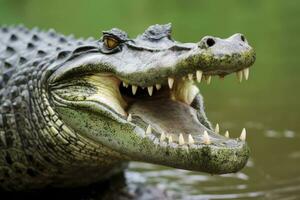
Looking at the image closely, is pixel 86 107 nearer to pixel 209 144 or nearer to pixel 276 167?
pixel 209 144

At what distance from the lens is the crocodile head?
3234 mm

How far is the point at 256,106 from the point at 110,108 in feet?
15.1

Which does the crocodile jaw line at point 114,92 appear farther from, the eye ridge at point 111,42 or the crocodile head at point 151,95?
the eye ridge at point 111,42

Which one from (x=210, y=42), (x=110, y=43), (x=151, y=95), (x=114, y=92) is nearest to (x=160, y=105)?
(x=151, y=95)

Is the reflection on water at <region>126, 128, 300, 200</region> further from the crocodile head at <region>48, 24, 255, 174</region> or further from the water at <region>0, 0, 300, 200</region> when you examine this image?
the crocodile head at <region>48, 24, 255, 174</region>

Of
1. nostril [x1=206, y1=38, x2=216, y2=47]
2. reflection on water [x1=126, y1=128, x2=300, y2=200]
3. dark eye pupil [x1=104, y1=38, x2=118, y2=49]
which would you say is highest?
dark eye pupil [x1=104, y1=38, x2=118, y2=49]

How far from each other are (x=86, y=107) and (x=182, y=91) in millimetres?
642

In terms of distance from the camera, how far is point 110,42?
154 inches

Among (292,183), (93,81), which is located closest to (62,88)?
(93,81)

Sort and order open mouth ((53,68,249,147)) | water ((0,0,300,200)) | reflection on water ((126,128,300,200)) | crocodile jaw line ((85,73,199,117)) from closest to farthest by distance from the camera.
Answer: open mouth ((53,68,249,147)) < crocodile jaw line ((85,73,199,117)) < reflection on water ((126,128,300,200)) < water ((0,0,300,200))

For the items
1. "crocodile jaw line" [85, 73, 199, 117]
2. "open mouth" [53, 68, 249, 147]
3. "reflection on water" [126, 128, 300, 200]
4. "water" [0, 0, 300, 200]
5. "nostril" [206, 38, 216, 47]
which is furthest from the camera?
"water" [0, 0, 300, 200]

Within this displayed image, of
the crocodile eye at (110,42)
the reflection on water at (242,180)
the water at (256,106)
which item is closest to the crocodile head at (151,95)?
the crocodile eye at (110,42)

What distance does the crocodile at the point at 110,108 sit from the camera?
10.7 feet

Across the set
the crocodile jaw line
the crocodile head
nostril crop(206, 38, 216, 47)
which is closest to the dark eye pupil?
the crocodile head
